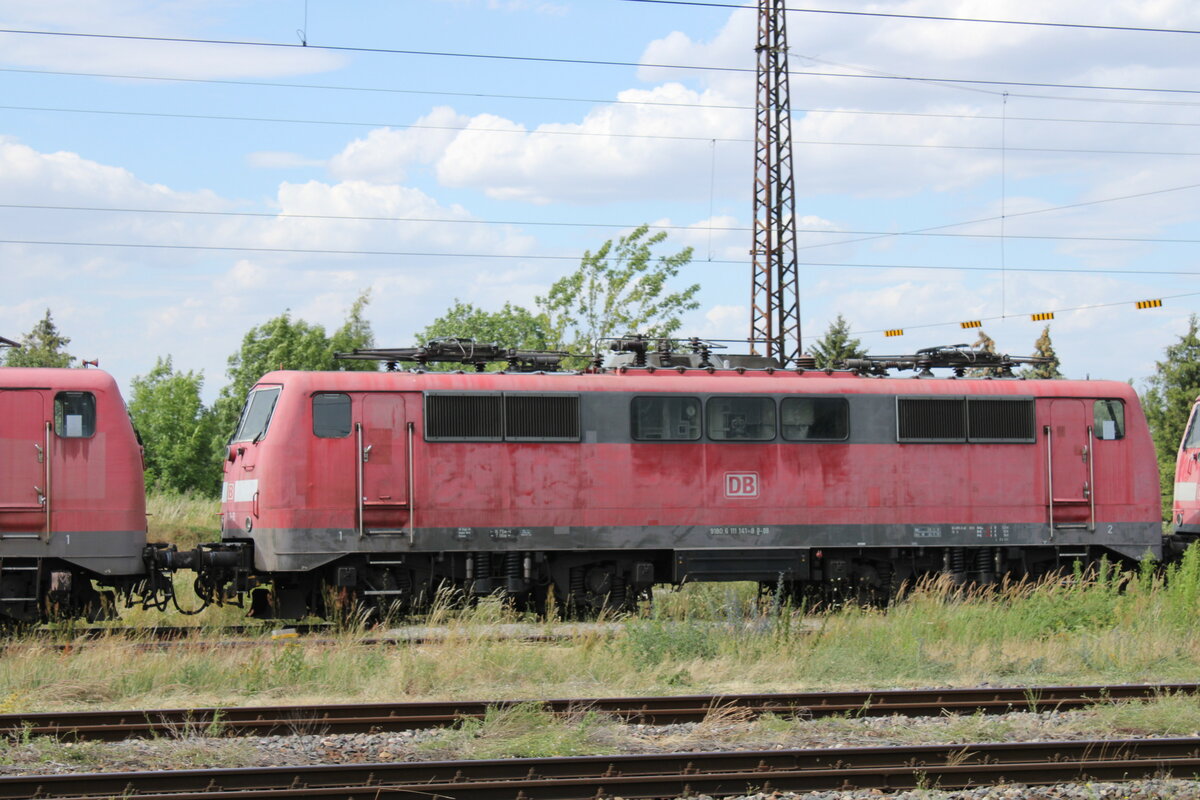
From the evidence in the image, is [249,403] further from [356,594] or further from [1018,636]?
[1018,636]

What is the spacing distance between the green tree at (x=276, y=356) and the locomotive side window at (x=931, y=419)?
116 ft

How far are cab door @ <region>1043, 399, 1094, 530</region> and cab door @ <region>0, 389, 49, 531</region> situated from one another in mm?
13368

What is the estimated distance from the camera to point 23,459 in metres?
14.4

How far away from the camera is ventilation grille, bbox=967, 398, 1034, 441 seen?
1772 centimetres

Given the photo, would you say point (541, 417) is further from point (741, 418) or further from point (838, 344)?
point (838, 344)

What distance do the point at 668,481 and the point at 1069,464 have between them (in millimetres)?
6042

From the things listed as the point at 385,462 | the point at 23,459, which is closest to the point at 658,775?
the point at 385,462

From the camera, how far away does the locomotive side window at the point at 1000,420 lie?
698 inches

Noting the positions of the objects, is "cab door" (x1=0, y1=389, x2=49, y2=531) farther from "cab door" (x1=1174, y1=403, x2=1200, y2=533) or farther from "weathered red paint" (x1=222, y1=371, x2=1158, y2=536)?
"cab door" (x1=1174, y1=403, x2=1200, y2=533)

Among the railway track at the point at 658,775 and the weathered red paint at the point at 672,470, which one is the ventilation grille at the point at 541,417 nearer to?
the weathered red paint at the point at 672,470

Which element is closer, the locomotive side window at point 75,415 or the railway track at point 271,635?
the railway track at point 271,635

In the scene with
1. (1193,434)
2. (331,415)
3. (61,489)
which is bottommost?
(61,489)

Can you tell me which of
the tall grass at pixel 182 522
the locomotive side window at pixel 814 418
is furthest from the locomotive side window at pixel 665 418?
the tall grass at pixel 182 522

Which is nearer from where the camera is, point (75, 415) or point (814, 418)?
point (75, 415)
